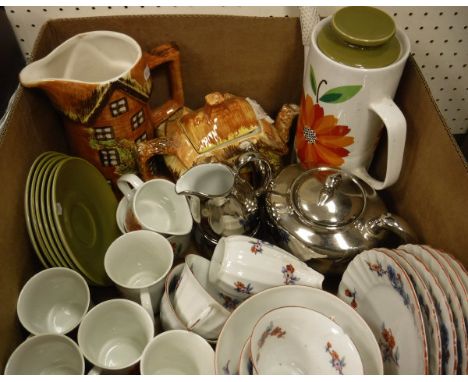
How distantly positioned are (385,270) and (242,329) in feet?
0.65

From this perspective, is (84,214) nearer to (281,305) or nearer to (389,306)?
(281,305)

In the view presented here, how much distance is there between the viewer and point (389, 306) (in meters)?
0.59

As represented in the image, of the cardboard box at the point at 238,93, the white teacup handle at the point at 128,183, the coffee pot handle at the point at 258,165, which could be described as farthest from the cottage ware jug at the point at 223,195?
the cardboard box at the point at 238,93

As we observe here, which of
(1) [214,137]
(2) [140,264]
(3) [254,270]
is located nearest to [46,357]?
(2) [140,264]

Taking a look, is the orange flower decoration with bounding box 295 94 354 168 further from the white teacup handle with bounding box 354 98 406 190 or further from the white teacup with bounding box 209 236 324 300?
the white teacup with bounding box 209 236 324 300

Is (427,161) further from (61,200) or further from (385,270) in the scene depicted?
(61,200)

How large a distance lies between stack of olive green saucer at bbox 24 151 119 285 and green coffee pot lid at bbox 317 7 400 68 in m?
0.43

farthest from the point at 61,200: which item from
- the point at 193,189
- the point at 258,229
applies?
the point at 258,229

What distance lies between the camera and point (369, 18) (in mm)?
644

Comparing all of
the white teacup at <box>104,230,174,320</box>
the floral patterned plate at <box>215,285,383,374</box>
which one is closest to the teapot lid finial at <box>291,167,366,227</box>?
the floral patterned plate at <box>215,285,383,374</box>

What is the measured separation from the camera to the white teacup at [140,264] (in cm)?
67

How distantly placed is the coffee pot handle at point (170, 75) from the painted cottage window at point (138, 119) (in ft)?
0.20

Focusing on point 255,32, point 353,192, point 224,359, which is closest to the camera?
point 224,359

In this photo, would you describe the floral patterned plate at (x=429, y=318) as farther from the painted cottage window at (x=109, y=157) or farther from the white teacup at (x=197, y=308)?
the painted cottage window at (x=109, y=157)
